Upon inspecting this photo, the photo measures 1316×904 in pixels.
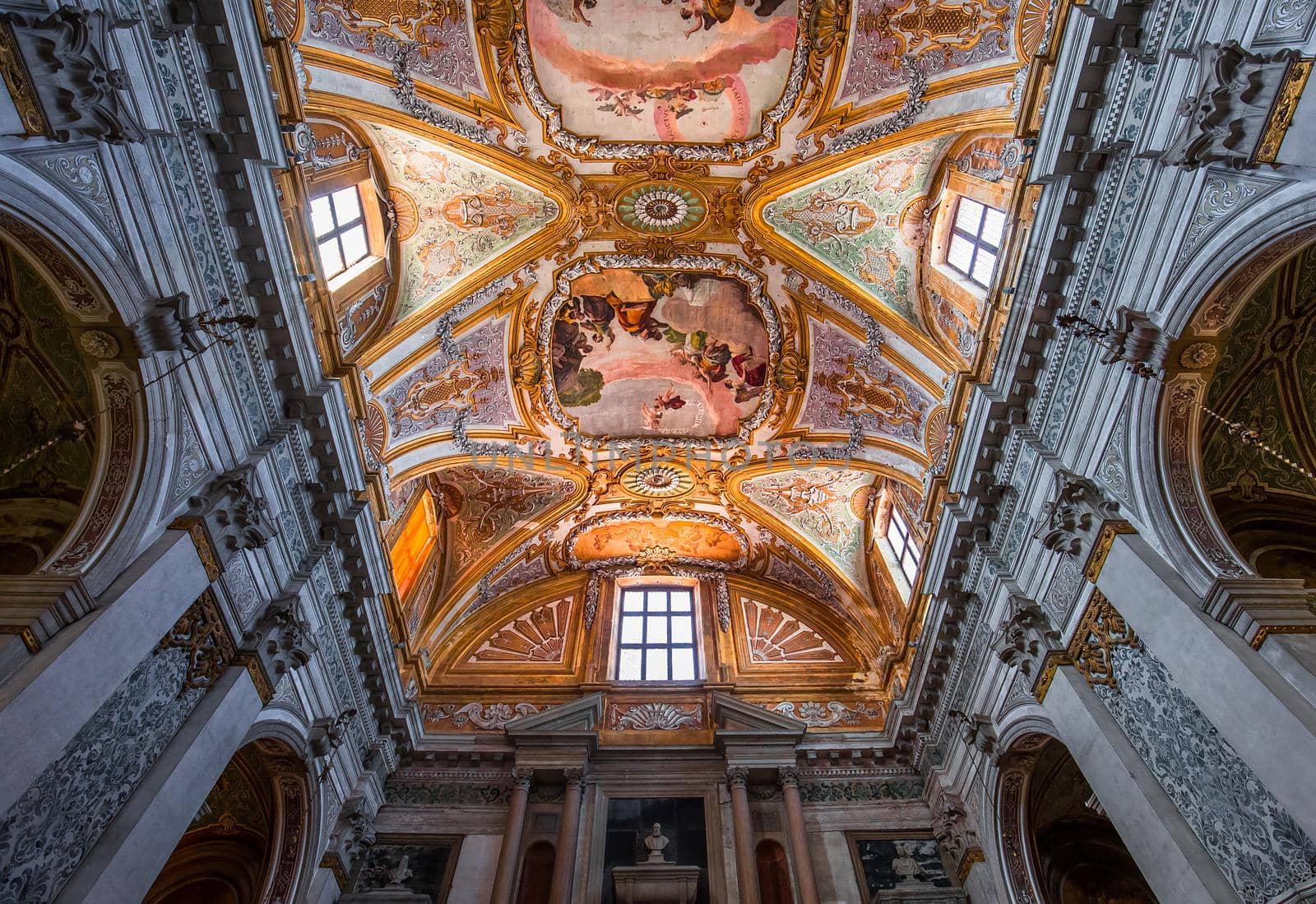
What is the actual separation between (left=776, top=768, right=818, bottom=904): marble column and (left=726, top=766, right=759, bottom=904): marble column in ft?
1.86

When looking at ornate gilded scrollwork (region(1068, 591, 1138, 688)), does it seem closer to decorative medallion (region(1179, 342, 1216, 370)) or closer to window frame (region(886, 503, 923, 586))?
decorative medallion (region(1179, 342, 1216, 370))

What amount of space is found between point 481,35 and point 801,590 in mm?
12016

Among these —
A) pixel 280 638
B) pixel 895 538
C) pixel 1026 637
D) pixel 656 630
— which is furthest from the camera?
pixel 656 630

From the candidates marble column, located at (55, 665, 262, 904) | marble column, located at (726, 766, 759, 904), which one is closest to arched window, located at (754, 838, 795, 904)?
marble column, located at (726, 766, 759, 904)

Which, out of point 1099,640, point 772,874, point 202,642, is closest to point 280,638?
point 202,642

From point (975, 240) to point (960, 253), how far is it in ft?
1.18

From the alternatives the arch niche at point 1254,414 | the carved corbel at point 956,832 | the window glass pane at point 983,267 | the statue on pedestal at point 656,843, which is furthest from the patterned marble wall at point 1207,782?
the statue on pedestal at point 656,843

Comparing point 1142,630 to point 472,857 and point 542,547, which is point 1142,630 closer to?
point 472,857

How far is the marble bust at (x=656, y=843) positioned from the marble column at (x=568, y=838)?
1.05 metres

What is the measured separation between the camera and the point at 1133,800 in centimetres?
771

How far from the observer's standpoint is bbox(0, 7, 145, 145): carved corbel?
19.4 ft

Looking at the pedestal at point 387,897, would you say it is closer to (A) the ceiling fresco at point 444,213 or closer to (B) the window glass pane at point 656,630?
(B) the window glass pane at point 656,630

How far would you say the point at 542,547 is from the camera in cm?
1695

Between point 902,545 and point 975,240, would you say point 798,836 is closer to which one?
point 902,545
